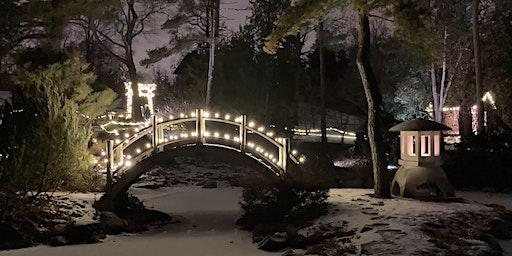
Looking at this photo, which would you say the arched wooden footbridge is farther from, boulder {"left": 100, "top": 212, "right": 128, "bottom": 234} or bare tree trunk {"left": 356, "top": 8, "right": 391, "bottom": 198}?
bare tree trunk {"left": 356, "top": 8, "right": 391, "bottom": 198}

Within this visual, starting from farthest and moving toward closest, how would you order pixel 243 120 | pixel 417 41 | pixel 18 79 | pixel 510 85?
pixel 510 85 < pixel 18 79 < pixel 243 120 < pixel 417 41

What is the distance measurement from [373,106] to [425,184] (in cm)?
250

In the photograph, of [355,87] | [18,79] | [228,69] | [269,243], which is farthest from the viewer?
[355,87]

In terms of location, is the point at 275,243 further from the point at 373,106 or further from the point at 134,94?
the point at 134,94

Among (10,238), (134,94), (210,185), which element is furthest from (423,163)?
(134,94)

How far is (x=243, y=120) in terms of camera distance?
16.2 metres

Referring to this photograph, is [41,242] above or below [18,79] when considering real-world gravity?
below

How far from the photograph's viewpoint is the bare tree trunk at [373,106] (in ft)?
49.3

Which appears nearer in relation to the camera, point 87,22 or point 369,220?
point 369,220

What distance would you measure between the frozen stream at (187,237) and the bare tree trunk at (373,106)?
13.3ft

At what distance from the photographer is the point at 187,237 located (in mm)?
14008

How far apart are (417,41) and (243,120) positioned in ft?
17.5

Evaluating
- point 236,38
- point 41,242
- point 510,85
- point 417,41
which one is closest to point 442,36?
point 510,85

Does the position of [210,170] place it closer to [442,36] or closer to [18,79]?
[18,79]
